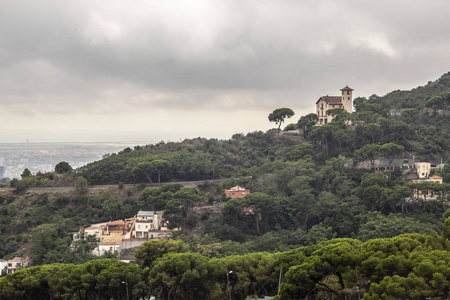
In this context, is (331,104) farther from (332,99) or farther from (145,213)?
(145,213)

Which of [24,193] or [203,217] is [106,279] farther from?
[24,193]

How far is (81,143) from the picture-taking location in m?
127

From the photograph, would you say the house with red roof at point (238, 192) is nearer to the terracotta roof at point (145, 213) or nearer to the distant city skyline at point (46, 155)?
the terracotta roof at point (145, 213)

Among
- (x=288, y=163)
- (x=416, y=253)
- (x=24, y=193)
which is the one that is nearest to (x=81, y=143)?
(x=24, y=193)

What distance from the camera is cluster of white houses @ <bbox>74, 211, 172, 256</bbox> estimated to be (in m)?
38.2

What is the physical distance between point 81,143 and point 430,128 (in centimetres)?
9397

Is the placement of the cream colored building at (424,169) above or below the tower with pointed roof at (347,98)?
Answer: below

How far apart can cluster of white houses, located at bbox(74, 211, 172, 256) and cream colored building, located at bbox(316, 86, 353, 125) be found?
27297mm

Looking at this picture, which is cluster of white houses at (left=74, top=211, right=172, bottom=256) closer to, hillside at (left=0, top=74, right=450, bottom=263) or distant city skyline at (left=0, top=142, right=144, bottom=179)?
hillside at (left=0, top=74, right=450, bottom=263)

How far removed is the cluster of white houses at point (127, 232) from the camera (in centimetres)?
3823

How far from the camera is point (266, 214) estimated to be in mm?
41781

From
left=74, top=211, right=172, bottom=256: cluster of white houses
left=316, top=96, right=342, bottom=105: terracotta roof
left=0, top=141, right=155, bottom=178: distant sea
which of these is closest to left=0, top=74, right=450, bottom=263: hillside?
left=74, top=211, right=172, bottom=256: cluster of white houses

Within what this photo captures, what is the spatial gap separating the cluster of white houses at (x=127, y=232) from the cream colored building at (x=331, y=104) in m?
27.3

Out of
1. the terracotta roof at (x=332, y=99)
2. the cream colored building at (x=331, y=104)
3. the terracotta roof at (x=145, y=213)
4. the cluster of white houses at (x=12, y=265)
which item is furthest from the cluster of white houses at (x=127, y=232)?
the terracotta roof at (x=332, y=99)
